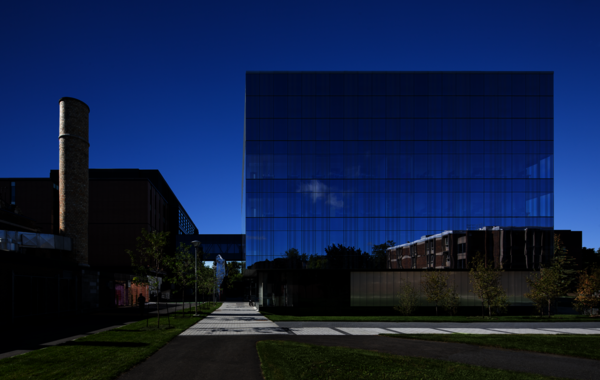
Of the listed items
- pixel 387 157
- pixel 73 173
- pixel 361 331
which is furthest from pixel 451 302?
pixel 73 173

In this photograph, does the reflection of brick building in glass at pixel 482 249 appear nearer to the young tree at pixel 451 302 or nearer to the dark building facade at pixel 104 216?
the young tree at pixel 451 302

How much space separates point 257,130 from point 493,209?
25609mm

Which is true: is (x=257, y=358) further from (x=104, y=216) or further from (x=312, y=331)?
(x=104, y=216)

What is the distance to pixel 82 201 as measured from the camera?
144 ft

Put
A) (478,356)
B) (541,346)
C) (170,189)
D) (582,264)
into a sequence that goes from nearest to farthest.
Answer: (478,356)
(541,346)
(582,264)
(170,189)

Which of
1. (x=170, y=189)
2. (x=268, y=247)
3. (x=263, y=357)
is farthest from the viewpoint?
(x=170, y=189)

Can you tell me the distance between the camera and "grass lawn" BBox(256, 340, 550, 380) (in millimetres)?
12109

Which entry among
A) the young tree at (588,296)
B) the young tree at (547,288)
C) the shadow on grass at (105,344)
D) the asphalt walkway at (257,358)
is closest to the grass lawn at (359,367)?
the asphalt walkway at (257,358)

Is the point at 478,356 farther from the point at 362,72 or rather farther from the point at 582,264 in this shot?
the point at 582,264

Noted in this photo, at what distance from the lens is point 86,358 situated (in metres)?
14.5

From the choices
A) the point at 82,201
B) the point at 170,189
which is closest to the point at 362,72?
the point at 82,201

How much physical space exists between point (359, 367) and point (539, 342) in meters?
10.6

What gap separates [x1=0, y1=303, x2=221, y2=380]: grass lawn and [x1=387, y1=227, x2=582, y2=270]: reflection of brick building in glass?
27.9 meters

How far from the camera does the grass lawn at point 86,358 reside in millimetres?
12086
